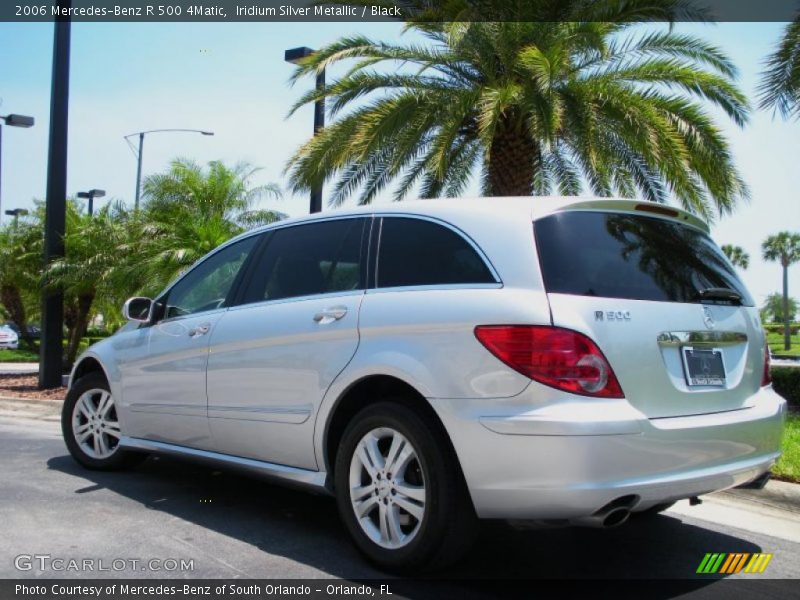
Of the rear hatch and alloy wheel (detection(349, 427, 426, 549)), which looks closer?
the rear hatch

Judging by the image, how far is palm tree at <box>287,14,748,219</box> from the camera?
10938mm

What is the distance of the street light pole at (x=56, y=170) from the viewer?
12.4 meters

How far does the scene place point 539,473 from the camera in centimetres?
334

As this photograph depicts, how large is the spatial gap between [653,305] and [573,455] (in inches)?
33.2

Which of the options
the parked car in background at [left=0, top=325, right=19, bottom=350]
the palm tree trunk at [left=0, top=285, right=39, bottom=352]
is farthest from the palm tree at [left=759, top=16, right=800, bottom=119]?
the parked car in background at [left=0, top=325, right=19, bottom=350]

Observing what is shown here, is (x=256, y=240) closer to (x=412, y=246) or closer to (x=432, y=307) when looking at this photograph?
(x=412, y=246)

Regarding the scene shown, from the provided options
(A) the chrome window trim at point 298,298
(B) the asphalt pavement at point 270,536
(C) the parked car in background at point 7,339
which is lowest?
(C) the parked car in background at point 7,339

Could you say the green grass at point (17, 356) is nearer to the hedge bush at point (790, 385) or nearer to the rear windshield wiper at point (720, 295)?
the hedge bush at point (790, 385)

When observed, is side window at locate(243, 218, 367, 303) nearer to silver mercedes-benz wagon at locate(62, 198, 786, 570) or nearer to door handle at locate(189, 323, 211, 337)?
silver mercedes-benz wagon at locate(62, 198, 786, 570)

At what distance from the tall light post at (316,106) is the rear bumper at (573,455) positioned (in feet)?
28.9

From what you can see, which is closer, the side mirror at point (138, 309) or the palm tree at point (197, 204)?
the side mirror at point (138, 309)

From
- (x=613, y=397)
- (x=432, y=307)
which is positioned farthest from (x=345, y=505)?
(x=613, y=397)

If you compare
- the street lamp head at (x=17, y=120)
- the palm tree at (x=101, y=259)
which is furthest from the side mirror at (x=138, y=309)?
the street lamp head at (x=17, y=120)

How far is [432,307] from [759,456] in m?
1.69
